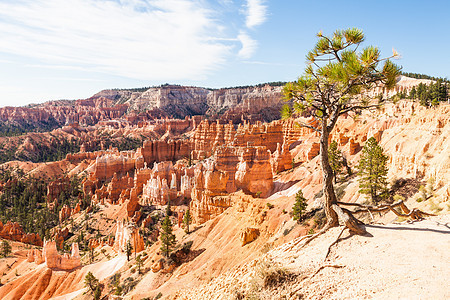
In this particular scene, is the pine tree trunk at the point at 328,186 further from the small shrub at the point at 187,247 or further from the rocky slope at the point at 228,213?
the small shrub at the point at 187,247

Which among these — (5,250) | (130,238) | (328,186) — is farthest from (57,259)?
(328,186)

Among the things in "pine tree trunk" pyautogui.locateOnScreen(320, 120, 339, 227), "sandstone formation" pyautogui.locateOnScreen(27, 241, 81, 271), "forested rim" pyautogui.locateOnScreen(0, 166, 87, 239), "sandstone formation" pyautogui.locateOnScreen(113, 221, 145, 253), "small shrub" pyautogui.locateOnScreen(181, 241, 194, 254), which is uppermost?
"pine tree trunk" pyautogui.locateOnScreen(320, 120, 339, 227)

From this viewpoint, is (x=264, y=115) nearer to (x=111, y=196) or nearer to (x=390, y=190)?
(x=111, y=196)

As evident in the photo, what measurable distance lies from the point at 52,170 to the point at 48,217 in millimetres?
39789

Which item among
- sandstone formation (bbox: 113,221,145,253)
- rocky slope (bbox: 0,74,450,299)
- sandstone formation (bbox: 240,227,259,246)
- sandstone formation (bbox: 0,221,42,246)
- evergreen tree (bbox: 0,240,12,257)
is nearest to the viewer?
rocky slope (bbox: 0,74,450,299)

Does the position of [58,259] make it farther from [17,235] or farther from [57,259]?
[17,235]

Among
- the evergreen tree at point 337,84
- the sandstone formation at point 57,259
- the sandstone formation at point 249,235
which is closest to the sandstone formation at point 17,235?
the sandstone formation at point 57,259

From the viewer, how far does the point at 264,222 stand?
2381 cm

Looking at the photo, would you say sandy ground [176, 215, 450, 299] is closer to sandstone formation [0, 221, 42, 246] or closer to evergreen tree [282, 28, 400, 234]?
evergreen tree [282, 28, 400, 234]

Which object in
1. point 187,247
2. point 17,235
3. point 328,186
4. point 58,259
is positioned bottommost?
point 17,235

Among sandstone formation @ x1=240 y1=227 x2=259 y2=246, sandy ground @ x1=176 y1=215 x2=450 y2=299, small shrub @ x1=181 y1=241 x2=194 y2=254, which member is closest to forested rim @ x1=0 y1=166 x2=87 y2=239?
small shrub @ x1=181 y1=241 x2=194 y2=254

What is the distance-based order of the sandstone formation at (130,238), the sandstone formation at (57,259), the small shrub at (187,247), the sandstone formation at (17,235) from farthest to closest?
the sandstone formation at (17,235), the sandstone formation at (57,259), the sandstone formation at (130,238), the small shrub at (187,247)

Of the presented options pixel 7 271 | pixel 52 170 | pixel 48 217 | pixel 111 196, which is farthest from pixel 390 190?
→ pixel 52 170

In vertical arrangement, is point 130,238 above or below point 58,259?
above
